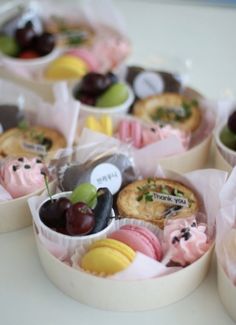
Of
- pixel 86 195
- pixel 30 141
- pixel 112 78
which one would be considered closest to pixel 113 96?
pixel 112 78

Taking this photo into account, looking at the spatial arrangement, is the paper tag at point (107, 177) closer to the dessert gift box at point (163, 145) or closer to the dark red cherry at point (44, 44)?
the dessert gift box at point (163, 145)

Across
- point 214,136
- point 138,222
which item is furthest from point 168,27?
point 138,222

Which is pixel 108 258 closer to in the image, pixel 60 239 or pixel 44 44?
pixel 60 239

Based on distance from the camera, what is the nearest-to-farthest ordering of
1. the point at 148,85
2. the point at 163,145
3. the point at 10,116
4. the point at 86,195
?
the point at 86,195 < the point at 163,145 < the point at 10,116 < the point at 148,85

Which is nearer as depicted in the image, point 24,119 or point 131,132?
point 131,132

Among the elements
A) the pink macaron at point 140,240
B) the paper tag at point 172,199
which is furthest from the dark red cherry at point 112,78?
the pink macaron at point 140,240

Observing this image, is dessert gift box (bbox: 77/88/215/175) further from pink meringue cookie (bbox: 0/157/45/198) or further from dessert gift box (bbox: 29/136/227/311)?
dessert gift box (bbox: 29/136/227/311)

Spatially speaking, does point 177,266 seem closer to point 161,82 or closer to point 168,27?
point 161,82
